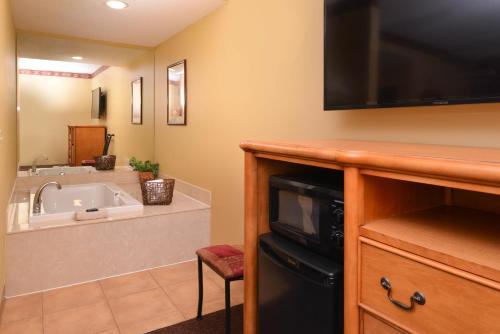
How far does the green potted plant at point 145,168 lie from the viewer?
3932 mm

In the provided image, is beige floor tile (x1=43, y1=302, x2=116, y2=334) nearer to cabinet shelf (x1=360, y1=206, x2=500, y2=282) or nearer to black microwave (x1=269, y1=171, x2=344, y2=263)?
black microwave (x1=269, y1=171, x2=344, y2=263)

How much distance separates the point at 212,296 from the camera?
247 centimetres

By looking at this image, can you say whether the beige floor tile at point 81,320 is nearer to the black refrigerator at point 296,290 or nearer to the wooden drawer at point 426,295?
the black refrigerator at point 296,290

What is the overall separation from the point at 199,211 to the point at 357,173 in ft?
7.21

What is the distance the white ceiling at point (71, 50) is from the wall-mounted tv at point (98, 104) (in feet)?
1.11

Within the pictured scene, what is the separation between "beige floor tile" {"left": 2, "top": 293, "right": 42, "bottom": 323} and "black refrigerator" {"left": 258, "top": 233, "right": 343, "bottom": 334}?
154 cm

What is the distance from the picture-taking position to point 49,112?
350 cm

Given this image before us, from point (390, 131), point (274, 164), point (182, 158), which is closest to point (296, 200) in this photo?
point (274, 164)

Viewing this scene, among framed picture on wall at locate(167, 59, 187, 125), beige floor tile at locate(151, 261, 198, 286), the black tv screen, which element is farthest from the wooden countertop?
framed picture on wall at locate(167, 59, 187, 125)

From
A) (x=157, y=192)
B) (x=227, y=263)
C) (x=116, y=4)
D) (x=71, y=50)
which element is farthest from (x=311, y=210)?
(x=71, y=50)

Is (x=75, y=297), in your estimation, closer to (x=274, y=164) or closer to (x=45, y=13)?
(x=274, y=164)

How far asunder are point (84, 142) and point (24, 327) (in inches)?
82.8

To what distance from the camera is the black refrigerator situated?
117 cm

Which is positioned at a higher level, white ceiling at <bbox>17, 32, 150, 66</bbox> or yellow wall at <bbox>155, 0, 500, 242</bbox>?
white ceiling at <bbox>17, 32, 150, 66</bbox>
